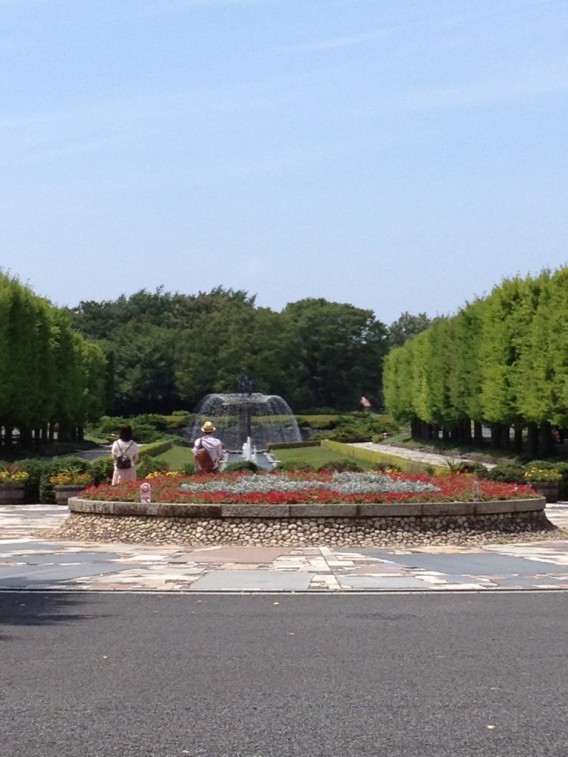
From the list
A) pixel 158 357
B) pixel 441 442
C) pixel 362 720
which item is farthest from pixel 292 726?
pixel 158 357

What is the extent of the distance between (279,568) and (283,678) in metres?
7.46

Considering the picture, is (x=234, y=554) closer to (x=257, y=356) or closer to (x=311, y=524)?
(x=311, y=524)

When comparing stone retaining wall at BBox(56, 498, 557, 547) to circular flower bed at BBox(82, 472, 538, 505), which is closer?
stone retaining wall at BBox(56, 498, 557, 547)

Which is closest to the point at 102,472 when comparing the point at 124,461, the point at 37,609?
the point at 124,461

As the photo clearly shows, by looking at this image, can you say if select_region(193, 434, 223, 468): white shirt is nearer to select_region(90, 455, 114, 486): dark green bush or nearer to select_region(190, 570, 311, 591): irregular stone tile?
select_region(90, 455, 114, 486): dark green bush

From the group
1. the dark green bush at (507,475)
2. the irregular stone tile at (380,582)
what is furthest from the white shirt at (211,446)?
the dark green bush at (507,475)

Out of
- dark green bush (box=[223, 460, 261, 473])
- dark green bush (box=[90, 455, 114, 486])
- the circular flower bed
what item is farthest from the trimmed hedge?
the circular flower bed

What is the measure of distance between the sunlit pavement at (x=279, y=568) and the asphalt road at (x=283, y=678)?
1.43 metres

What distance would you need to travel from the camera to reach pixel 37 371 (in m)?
66.8

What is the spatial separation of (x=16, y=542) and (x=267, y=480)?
4.47 m

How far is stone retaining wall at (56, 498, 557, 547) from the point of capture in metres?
19.2

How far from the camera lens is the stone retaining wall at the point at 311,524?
63.0 feet

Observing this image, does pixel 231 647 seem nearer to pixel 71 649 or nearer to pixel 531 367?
pixel 71 649

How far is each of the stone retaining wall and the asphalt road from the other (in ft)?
21.0
